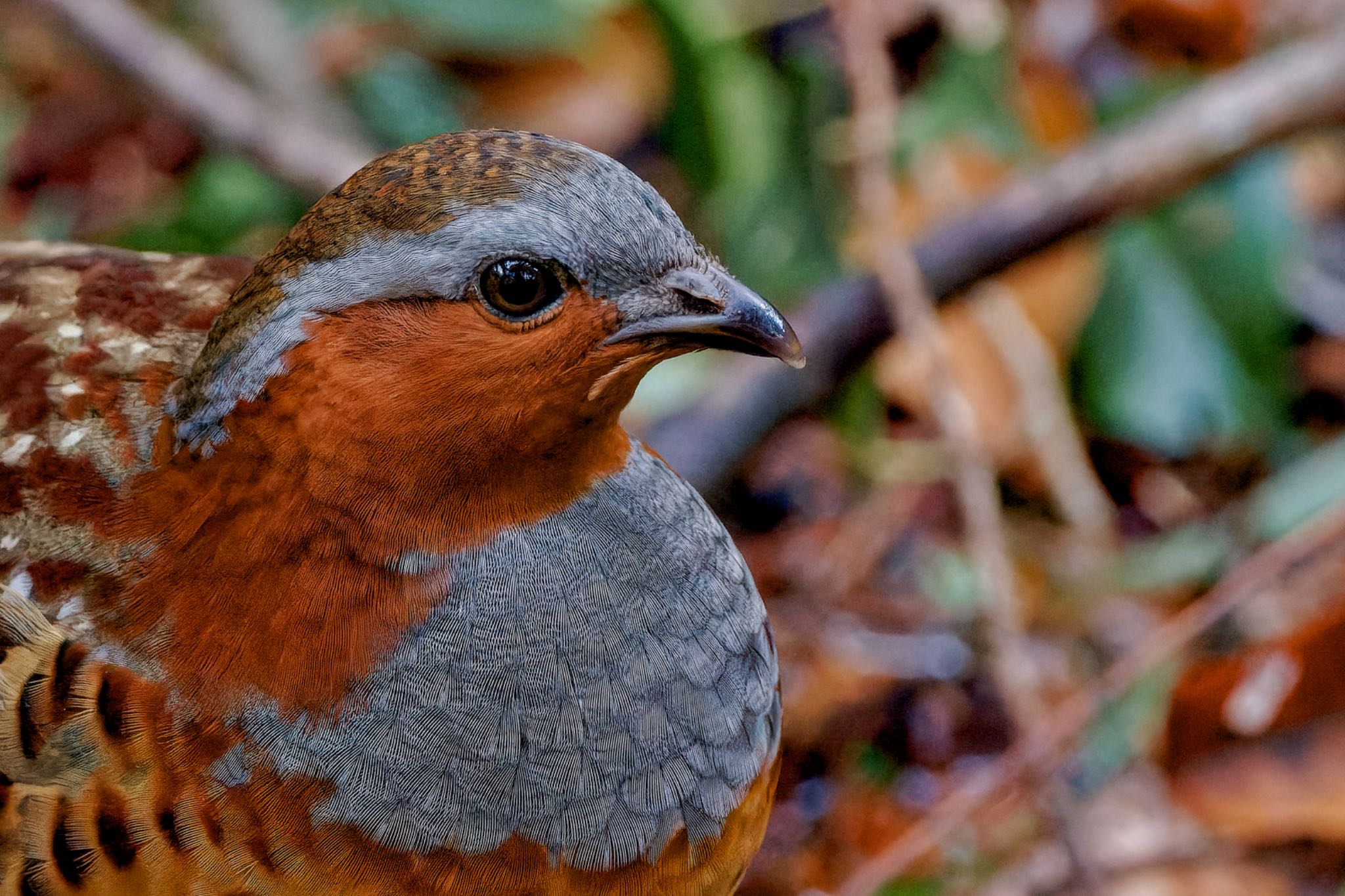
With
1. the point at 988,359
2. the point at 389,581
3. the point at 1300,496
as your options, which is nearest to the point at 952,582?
the point at 988,359

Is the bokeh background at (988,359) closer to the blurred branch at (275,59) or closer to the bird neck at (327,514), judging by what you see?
the blurred branch at (275,59)

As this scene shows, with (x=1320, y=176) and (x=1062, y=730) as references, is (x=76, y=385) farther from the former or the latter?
(x=1320, y=176)

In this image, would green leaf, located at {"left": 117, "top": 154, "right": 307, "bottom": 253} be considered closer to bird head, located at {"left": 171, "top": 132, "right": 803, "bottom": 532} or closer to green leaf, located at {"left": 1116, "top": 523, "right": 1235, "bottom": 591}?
bird head, located at {"left": 171, "top": 132, "right": 803, "bottom": 532}

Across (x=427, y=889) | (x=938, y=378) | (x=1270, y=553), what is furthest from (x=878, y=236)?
(x=427, y=889)

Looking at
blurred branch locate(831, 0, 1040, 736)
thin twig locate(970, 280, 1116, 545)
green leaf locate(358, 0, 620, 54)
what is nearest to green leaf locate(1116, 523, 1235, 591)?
thin twig locate(970, 280, 1116, 545)

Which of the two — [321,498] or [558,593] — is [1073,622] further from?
[321,498]

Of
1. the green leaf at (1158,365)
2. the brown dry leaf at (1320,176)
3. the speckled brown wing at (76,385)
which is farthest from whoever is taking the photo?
the brown dry leaf at (1320,176)

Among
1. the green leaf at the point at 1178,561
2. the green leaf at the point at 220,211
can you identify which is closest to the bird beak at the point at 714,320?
the green leaf at the point at 1178,561

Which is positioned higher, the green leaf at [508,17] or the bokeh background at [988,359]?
the green leaf at [508,17]
